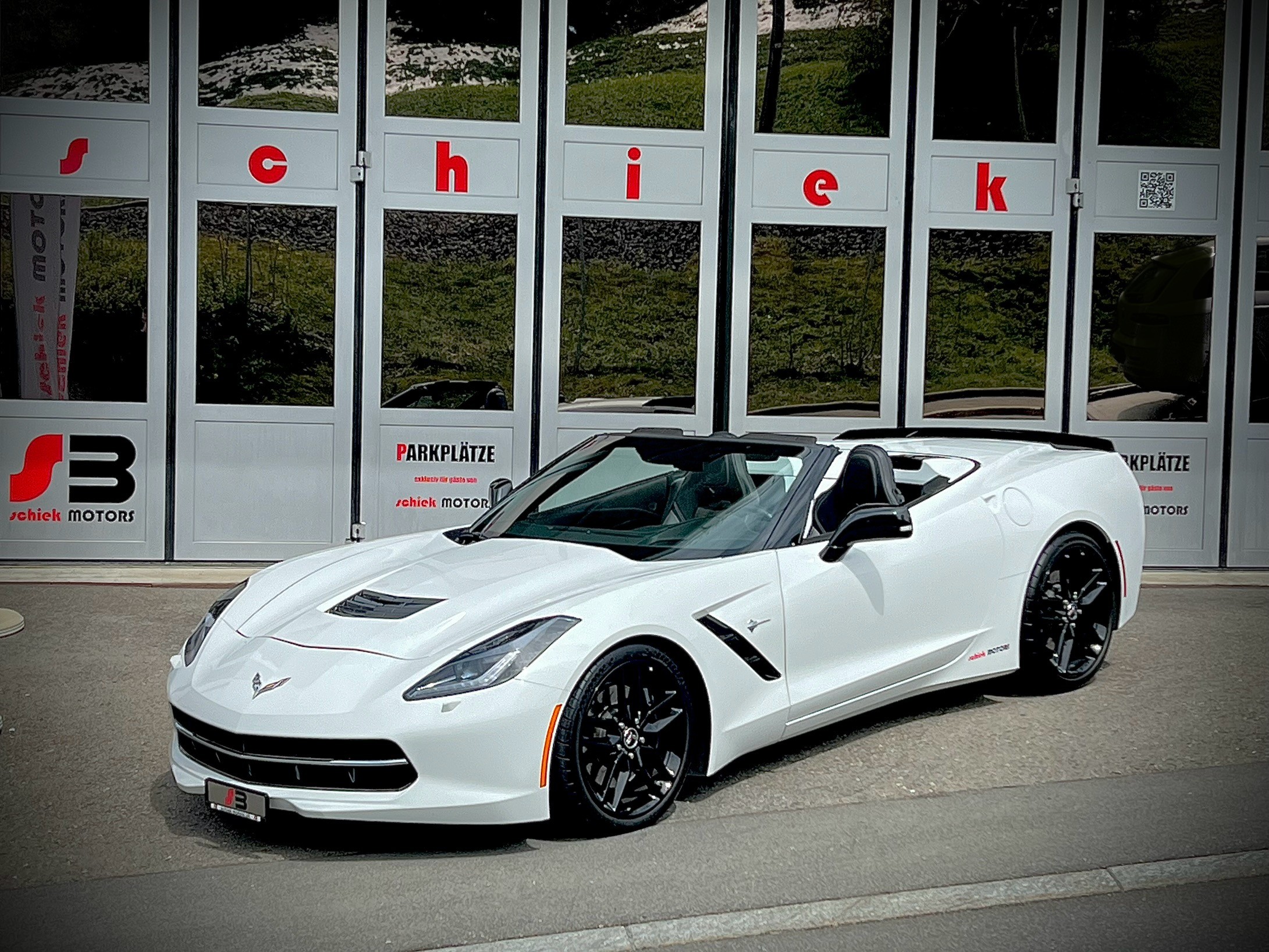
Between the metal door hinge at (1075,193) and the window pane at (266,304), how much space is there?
600 cm

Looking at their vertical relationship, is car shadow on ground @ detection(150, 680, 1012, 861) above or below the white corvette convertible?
below

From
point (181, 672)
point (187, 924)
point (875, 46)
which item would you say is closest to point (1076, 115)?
point (875, 46)

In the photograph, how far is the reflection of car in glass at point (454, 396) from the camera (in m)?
11.1

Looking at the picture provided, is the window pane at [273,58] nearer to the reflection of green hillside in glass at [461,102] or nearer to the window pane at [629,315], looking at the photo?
the reflection of green hillside in glass at [461,102]

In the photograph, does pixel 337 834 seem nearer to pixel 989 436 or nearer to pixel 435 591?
pixel 435 591

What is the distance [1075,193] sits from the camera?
11.5 metres

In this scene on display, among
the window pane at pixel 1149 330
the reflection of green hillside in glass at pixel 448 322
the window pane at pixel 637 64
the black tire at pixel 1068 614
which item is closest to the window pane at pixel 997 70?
the window pane at pixel 1149 330

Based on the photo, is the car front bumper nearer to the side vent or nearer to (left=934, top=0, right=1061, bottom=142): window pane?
the side vent

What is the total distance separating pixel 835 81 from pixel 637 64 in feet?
5.38

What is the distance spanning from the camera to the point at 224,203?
35.6ft

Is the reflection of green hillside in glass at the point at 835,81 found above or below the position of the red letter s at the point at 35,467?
above

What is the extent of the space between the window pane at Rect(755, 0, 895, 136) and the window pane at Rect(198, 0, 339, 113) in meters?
3.47

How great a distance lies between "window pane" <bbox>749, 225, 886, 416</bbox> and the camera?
1136 centimetres

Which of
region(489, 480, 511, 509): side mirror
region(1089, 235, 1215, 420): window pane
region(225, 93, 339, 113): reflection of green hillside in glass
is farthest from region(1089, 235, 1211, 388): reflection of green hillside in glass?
region(489, 480, 511, 509): side mirror
